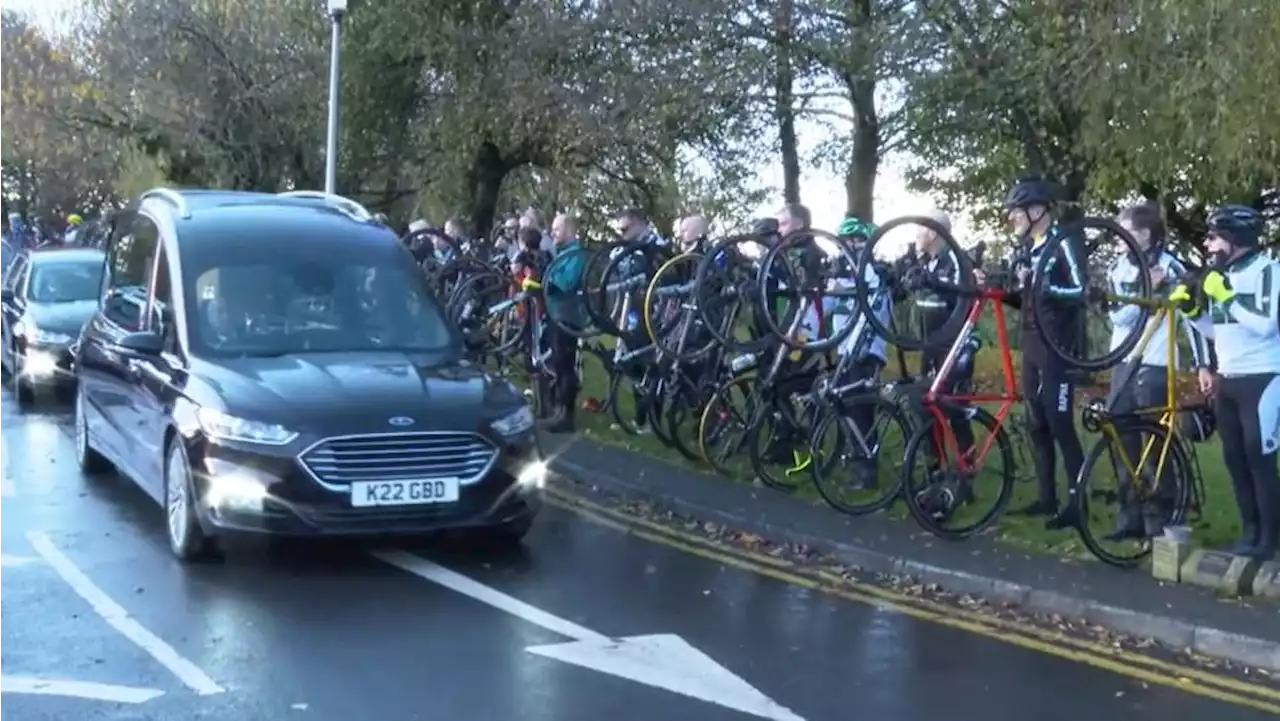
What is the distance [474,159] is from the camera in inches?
984

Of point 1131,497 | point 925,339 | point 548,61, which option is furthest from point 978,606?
point 548,61

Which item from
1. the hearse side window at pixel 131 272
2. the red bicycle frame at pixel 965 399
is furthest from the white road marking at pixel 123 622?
the red bicycle frame at pixel 965 399

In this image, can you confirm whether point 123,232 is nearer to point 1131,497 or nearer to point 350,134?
point 1131,497

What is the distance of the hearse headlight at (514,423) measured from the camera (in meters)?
8.88

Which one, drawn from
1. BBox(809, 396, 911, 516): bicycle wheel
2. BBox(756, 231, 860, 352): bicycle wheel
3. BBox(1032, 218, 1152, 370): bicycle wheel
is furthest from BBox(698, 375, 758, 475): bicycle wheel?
BBox(1032, 218, 1152, 370): bicycle wheel

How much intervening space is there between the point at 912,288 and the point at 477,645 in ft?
11.8

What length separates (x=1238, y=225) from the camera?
27.2 feet

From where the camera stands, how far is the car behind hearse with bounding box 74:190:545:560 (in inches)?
331

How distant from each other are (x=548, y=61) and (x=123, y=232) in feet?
34.5

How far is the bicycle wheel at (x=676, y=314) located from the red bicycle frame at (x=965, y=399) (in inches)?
99.7

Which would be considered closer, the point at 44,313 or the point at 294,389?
the point at 294,389

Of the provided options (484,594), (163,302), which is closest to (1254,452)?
(484,594)

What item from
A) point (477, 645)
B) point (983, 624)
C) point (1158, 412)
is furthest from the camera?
point (1158, 412)

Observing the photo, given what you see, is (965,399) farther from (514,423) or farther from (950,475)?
(514,423)
